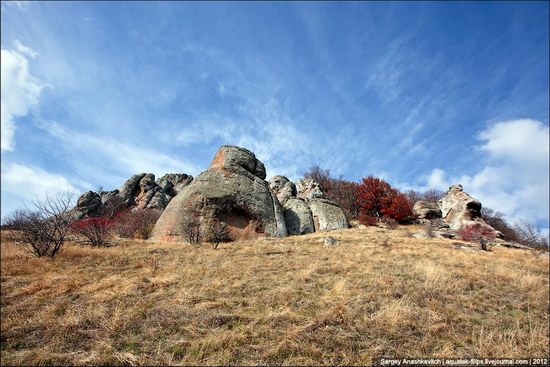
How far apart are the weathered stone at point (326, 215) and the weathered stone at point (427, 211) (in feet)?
38.7

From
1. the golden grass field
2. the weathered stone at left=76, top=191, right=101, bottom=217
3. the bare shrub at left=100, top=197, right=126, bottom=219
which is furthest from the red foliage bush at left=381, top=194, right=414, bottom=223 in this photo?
the weathered stone at left=76, top=191, right=101, bottom=217

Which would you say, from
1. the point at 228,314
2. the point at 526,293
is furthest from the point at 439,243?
the point at 228,314

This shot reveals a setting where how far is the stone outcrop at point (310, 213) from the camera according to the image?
2534 cm

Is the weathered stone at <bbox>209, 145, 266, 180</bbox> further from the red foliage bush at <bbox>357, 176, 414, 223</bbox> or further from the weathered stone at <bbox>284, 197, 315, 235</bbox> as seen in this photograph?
the red foliage bush at <bbox>357, 176, 414, 223</bbox>

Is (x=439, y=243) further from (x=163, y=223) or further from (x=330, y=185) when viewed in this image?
(x=330, y=185)

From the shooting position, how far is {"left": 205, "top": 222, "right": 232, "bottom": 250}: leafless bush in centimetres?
1759

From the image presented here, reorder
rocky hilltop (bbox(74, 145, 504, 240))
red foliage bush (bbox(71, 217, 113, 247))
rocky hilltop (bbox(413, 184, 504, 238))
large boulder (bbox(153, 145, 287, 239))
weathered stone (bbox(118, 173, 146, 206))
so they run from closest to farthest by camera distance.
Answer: red foliage bush (bbox(71, 217, 113, 247)) → large boulder (bbox(153, 145, 287, 239)) → rocky hilltop (bbox(74, 145, 504, 240)) → rocky hilltop (bbox(413, 184, 504, 238)) → weathered stone (bbox(118, 173, 146, 206))

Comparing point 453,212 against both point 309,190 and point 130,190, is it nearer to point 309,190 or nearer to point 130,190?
point 309,190

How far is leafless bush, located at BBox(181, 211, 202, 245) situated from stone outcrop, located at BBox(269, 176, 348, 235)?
27.5 feet

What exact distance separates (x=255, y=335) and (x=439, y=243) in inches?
713

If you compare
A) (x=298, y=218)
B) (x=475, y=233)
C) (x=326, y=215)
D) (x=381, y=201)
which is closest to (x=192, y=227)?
(x=298, y=218)

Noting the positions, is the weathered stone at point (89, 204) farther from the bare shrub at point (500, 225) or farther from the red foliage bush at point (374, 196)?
the bare shrub at point (500, 225)

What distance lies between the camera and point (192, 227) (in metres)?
17.9

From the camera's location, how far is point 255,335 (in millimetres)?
5246
